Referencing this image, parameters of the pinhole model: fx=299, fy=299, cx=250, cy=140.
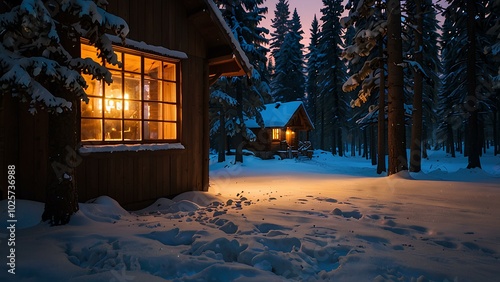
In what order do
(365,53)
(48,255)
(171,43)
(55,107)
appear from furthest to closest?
(365,53) → (171,43) → (55,107) → (48,255)

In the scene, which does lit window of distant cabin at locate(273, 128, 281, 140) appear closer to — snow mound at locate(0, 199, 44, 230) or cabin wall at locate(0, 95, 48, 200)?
cabin wall at locate(0, 95, 48, 200)

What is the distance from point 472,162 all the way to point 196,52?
17.6 meters

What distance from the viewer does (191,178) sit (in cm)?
827

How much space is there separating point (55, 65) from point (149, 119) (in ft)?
11.2

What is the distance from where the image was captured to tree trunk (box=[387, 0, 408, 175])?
11730 millimetres

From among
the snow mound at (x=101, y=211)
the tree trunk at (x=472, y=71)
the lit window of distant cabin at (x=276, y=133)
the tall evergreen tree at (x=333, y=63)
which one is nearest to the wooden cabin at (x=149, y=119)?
the snow mound at (x=101, y=211)

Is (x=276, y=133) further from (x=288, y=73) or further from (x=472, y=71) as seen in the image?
(x=472, y=71)

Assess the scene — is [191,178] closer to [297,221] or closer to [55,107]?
[297,221]

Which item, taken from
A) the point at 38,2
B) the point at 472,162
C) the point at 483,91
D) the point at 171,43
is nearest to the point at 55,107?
the point at 38,2

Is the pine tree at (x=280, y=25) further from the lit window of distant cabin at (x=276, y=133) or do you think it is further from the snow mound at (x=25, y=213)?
the snow mound at (x=25, y=213)

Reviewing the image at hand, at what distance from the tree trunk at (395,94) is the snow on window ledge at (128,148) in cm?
854

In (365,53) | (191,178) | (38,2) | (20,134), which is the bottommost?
(191,178)

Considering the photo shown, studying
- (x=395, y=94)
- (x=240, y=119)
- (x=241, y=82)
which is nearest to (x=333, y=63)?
(x=241, y=82)

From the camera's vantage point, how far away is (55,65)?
4.12 metres
